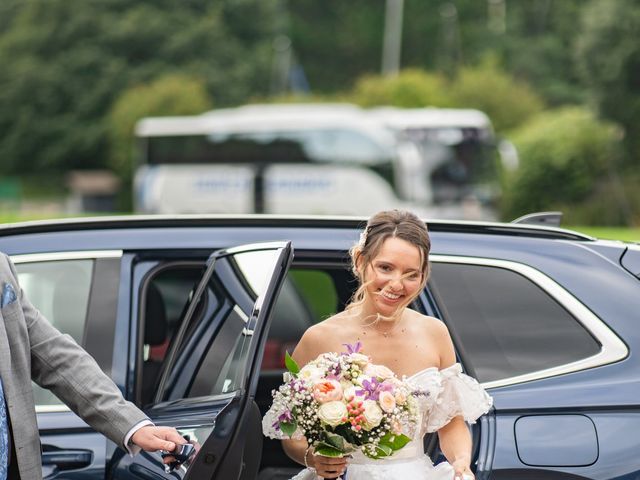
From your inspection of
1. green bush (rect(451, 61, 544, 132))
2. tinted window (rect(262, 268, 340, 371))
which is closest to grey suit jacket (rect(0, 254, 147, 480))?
tinted window (rect(262, 268, 340, 371))

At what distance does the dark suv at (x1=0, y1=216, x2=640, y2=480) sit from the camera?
3.57 meters

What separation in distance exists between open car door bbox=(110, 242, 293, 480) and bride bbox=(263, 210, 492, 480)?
225 millimetres

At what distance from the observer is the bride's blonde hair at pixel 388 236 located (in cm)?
352

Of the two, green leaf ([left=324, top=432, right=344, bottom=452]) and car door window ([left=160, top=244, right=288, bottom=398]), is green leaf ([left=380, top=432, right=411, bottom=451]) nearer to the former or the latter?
green leaf ([left=324, top=432, right=344, bottom=452])

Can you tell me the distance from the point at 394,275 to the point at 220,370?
668 mm

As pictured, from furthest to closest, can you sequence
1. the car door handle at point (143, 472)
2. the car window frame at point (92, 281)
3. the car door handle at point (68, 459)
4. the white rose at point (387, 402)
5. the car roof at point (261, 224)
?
the car roof at point (261, 224)
the car window frame at point (92, 281)
the car door handle at point (68, 459)
the car door handle at point (143, 472)
the white rose at point (387, 402)

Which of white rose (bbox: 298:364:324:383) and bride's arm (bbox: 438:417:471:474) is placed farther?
bride's arm (bbox: 438:417:471:474)

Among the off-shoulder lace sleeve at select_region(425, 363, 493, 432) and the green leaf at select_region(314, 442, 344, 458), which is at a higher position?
the off-shoulder lace sleeve at select_region(425, 363, 493, 432)

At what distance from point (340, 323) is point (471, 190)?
25779 millimetres

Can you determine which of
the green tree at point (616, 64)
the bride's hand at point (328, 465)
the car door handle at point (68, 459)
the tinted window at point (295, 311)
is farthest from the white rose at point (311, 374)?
the green tree at point (616, 64)

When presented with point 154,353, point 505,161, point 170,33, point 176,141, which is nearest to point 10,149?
point 170,33

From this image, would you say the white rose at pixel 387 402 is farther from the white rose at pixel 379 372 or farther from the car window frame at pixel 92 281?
the car window frame at pixel 92 281

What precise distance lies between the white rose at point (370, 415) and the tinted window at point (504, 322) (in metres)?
0.71

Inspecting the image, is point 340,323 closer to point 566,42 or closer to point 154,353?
point 154,353
